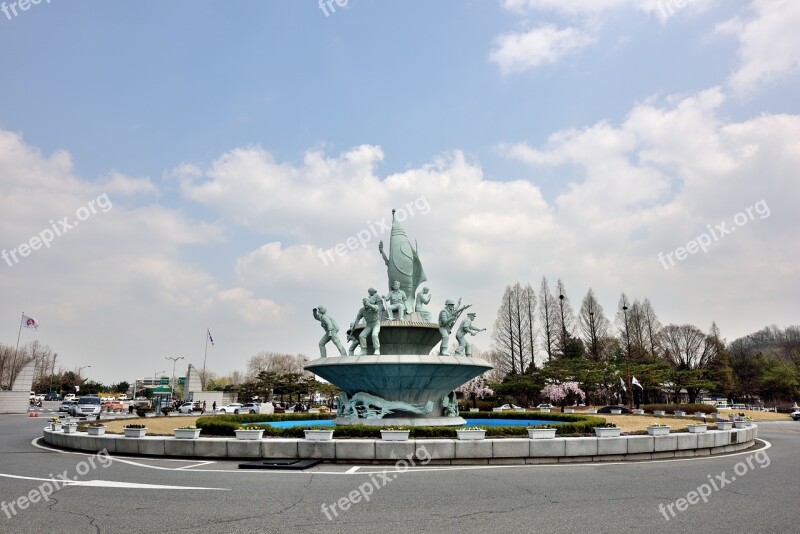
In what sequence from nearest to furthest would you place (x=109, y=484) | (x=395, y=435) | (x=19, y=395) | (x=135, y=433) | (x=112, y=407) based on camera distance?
(x=109, y=484), (x=395, y=435), (x=135, y=433), (x=19, y=395), (x=112, y=407)

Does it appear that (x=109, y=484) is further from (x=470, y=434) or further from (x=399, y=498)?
(x=470, y=434)

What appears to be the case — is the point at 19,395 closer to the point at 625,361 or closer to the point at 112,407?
the point at 112,407

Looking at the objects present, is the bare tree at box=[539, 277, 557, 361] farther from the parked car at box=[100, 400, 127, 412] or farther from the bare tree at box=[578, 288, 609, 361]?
the parked car at box=[100, 400, 127, 412]

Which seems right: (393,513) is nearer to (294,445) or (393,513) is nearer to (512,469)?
(512,469)

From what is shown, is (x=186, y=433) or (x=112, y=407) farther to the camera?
(x=112, y=407)

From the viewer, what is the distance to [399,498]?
8.89 m

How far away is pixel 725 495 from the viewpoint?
9.21 m

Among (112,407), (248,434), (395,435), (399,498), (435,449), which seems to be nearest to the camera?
(399,498)

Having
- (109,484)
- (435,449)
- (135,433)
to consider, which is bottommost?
(109,484)

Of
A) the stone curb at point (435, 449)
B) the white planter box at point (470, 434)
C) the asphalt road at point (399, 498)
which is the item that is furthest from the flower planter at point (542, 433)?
the white planter box at point (470, 434)

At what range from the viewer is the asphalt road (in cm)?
712

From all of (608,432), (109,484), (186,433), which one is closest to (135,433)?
(186,433)

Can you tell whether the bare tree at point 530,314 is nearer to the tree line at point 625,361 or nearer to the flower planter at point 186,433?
the tree line at point 625,361

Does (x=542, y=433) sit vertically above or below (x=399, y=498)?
above
